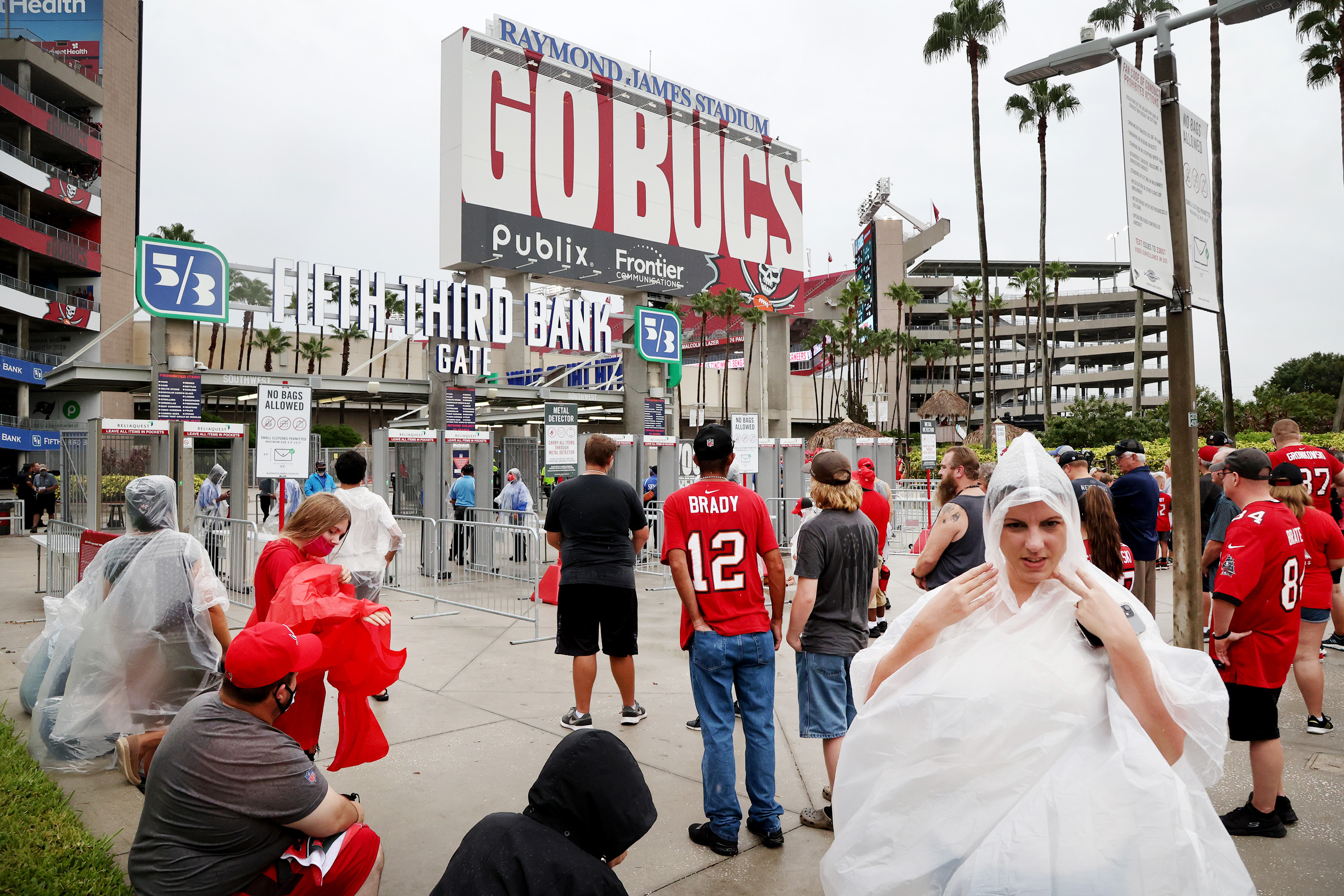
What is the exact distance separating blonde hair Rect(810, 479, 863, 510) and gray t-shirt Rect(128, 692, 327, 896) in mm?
2771

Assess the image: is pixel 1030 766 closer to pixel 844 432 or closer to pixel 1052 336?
pixel 844 432

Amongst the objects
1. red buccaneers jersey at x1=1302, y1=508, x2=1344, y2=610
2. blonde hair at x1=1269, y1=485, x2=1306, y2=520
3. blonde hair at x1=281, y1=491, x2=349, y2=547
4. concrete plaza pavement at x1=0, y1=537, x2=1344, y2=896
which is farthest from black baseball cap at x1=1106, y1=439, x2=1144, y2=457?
blonde hair at x1=281, y1=491, x2=349, y2=547

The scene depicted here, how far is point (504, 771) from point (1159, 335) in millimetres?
94960

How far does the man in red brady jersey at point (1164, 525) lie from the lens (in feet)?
31.3

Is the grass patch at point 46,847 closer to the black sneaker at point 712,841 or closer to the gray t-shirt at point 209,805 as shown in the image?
the gray t-shirt at point 209,805

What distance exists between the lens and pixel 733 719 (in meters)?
4.06

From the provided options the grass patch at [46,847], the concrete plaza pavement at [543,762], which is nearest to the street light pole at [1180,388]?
the concrete plaza pavement at [543,762]

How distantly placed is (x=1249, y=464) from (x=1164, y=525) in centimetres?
686

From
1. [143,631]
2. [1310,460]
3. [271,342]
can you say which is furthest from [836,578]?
[271,342]

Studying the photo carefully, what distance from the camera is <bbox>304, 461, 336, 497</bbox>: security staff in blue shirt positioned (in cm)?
1445

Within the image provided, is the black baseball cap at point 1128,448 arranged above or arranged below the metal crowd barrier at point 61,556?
above

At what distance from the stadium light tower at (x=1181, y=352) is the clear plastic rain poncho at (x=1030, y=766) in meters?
4.03

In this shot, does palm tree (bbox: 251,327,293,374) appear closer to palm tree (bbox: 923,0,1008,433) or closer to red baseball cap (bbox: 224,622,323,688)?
palm tree (bbox: 923,0,1008,433)

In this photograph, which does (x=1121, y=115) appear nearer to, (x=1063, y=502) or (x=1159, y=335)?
(x=1063, y=502)
